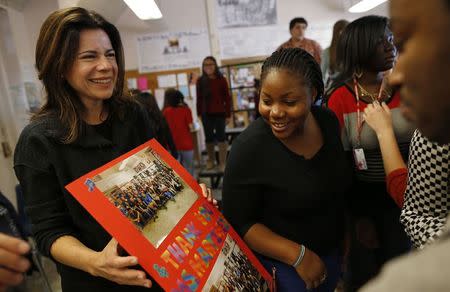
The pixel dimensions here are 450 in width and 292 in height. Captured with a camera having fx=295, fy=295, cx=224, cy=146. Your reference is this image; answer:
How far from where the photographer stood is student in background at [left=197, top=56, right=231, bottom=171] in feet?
17.0

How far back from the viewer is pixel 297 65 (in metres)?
1.10

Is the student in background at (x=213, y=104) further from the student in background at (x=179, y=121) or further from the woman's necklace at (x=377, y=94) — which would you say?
the woman's necklace at (x=377, y=94)

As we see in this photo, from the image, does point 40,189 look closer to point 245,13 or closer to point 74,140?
point 74,140

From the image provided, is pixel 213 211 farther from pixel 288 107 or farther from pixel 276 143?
pixel 288 107

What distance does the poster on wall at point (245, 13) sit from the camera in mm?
6250

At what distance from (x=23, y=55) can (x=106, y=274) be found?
5.36 meters

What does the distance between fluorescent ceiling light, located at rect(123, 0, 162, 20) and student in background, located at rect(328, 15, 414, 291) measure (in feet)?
11.5

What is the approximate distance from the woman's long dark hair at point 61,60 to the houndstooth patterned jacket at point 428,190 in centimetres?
109

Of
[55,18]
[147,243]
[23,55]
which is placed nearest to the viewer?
[147,243]

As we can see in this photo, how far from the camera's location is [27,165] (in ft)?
3.13

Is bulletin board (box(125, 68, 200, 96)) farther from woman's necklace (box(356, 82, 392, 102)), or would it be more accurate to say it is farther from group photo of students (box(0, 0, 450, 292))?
woman's necklace (box(356, 82, 392, 102))

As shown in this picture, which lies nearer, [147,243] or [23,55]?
[147,243]

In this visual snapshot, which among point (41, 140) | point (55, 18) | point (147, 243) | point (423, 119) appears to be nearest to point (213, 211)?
point (147, 243)

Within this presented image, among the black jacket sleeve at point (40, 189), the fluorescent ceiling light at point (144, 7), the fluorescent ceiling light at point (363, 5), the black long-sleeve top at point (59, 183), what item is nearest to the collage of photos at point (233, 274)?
the black long-sleeve top at point (59, 183)
